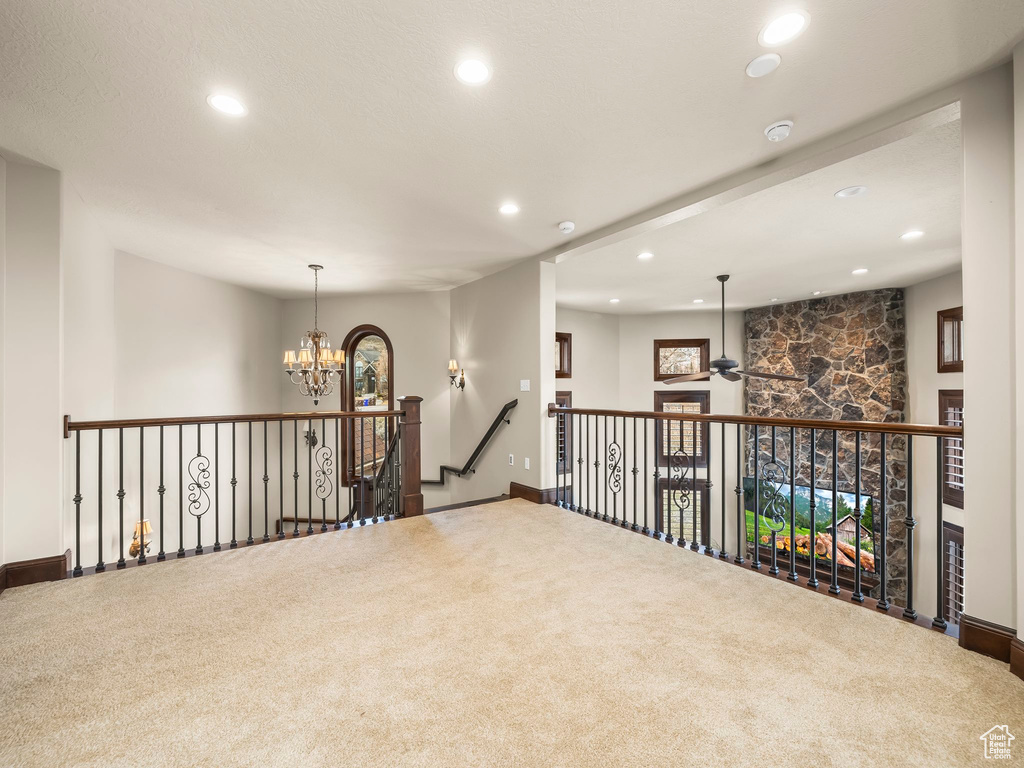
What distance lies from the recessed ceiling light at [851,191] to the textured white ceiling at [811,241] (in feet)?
0.13

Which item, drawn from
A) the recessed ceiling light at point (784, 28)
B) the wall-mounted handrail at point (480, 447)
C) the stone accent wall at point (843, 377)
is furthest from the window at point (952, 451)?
the recessed ceiling light at point (784, 28)

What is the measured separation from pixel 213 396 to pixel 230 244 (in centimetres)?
223

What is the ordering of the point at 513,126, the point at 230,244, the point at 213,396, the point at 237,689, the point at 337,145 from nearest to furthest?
the point at 237,689 < the point at 513,126 < the point at 337,145 < the point at 230,244 < the point at 213,396

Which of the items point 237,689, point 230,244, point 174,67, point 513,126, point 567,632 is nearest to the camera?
point 237,689

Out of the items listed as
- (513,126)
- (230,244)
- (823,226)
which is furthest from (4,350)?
(823,226)

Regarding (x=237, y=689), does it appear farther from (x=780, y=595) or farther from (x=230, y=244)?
(x=230, y=244)

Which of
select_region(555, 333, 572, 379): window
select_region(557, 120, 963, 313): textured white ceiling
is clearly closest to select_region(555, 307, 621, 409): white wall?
select_region(555, 333, 572, 379): window

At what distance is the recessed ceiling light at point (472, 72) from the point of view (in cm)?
191

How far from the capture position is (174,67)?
6.23 feet

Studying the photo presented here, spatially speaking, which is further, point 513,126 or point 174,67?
point 513,126

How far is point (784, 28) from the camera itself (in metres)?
1.71

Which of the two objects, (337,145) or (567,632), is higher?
(337,145)

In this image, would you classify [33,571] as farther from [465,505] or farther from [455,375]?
[455,375]

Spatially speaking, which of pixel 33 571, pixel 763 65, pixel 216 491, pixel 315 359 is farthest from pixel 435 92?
pixel 315 359
